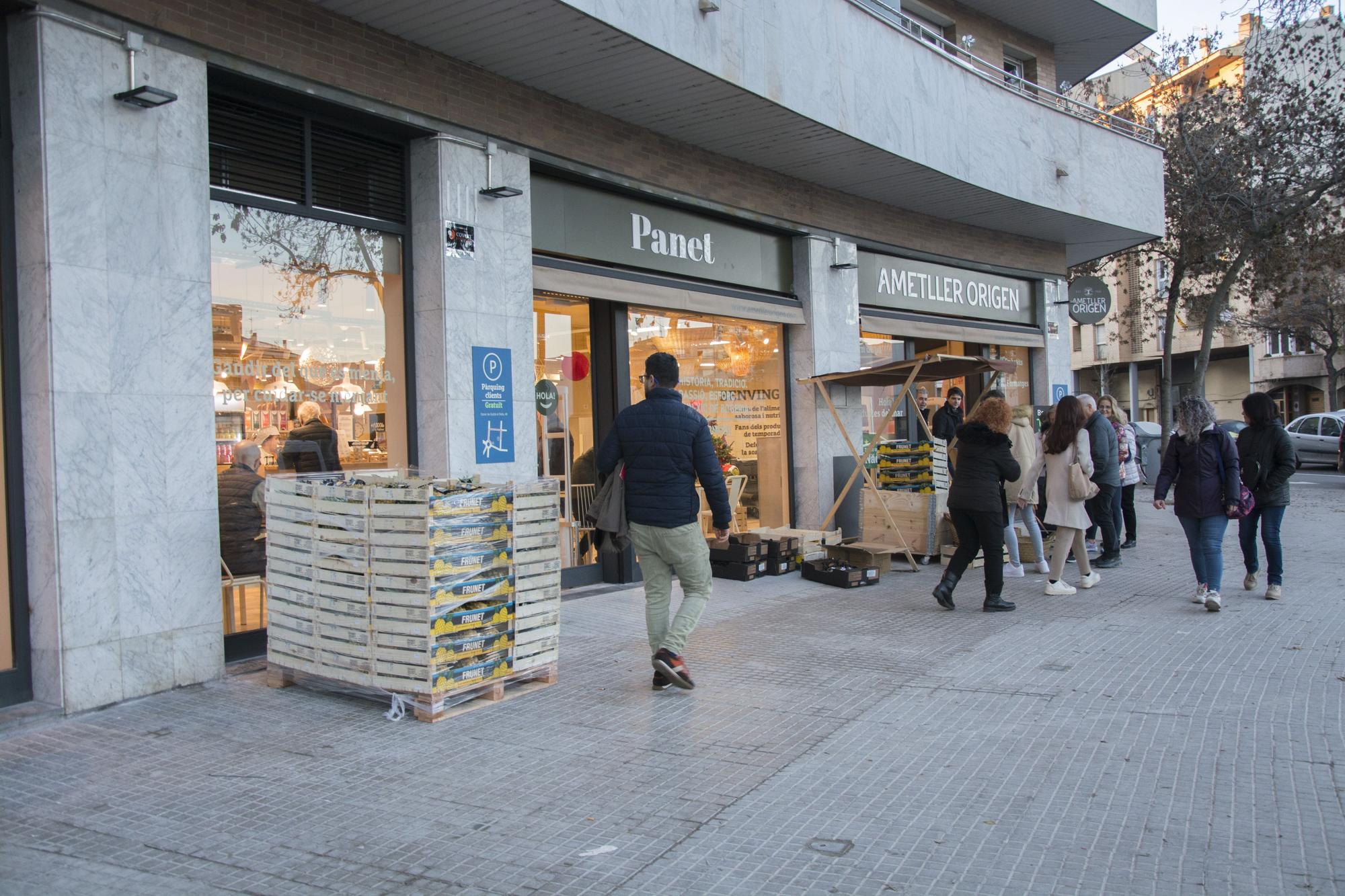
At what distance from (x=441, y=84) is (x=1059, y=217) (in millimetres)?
9968

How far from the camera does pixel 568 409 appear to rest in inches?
383

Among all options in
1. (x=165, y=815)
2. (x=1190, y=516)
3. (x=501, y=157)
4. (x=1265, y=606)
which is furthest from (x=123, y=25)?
(x=1265, y=606)

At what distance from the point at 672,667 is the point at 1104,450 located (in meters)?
Result: 6.57

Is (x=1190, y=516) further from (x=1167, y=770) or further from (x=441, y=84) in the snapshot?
(x=441, y=84)

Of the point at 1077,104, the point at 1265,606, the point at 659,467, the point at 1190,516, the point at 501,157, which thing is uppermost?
the point at 1077,104

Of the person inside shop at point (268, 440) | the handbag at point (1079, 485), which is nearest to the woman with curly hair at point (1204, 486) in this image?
the handbag at point (1079, 485)

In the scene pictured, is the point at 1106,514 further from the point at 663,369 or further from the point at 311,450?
the point at 311,450

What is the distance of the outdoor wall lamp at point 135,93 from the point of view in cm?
577

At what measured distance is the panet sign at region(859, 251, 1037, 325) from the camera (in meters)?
13.4

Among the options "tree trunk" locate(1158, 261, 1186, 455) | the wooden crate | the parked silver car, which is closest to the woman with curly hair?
the wooden crate

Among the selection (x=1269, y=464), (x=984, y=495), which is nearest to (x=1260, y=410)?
(x=1269, y=464)

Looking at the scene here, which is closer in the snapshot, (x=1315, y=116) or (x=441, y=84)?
(x=441, y=84)

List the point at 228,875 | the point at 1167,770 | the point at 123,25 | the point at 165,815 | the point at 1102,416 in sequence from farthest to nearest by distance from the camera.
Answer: the point at 1102,416 → the point at 123,25 → the point at 1167,770 → the point at 165,815 → the point at 228,875

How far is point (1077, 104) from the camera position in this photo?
14.4 m
